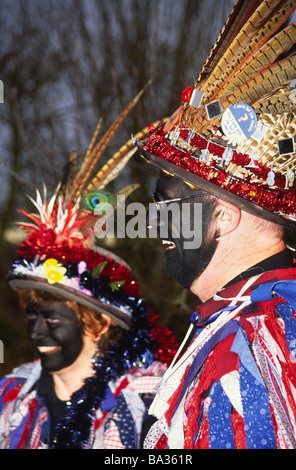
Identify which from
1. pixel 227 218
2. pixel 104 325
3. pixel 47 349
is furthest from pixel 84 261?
pixel 227 218

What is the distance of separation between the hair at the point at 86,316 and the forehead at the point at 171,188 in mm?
1868

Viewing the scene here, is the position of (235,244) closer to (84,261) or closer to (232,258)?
(232,258)

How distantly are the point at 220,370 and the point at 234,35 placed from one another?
1.34 m

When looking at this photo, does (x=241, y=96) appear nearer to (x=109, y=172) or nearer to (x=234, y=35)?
(x=234, y=35)

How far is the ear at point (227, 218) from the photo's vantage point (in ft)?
6.21

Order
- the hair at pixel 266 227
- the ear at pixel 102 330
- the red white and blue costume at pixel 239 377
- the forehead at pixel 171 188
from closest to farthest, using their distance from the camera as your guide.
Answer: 1. the red white and blue costume at pixel 239 377
2. the hair at pixel 266 227
3. the forehead at pixel 171 188
4. the ear at pixel 102 330

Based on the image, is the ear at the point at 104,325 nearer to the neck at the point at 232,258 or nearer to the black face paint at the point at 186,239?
the black face paint at the point at 186,239

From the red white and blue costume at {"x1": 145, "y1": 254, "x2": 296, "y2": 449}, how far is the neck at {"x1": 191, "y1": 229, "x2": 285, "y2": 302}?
53mm

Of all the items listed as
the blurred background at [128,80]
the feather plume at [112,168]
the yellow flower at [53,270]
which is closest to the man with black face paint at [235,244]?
the feather plume at [112,168]

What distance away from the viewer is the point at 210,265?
1.93m

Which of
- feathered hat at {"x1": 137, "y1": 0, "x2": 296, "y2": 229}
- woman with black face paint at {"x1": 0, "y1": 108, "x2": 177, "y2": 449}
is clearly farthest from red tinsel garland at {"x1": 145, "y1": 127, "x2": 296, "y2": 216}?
woman with black face paint at {"x1": 0, "y1": 108, "x2": 177, "y2": 449}

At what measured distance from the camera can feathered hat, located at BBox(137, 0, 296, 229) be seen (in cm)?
178

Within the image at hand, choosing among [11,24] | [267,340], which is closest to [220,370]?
[267,340]
